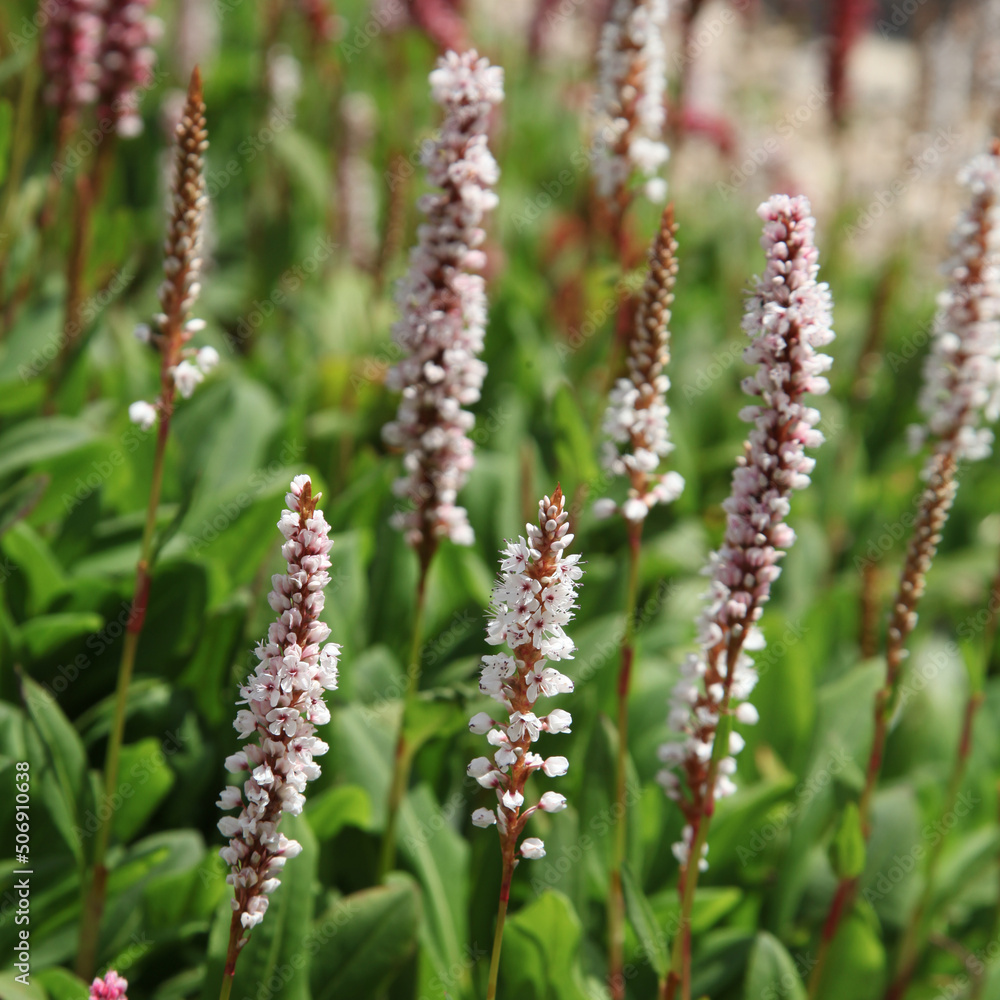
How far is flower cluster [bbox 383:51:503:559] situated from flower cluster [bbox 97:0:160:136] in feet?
5.36

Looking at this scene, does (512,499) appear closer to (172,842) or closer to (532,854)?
(172,842)

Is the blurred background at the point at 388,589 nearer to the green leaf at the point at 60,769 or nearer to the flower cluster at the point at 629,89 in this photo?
the green leaf at the point at 60,769

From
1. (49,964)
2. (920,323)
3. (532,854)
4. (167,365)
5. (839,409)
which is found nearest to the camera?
(532,854)

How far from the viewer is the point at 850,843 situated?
8.80 ft

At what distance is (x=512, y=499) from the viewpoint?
14.2 ft

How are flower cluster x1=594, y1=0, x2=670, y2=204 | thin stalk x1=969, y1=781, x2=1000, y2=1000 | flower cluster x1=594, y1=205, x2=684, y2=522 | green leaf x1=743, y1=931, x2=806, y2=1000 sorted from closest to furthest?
flower cluster x1=594, y1=205, x2=684, y2=522 < green leaf x1=743, y1=931, x2=806, y2=1000 < thin stalk x1=969, y1=781, x2=1000, y2=1000 < flower cluster x1=594, y1=0, x2=670, y2=204

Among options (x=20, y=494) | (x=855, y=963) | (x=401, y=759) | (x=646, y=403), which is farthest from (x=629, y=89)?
(x=855, y=963)

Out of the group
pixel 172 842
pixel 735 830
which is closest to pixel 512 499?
pixel 735 830

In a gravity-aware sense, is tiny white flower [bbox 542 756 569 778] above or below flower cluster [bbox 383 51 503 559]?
below

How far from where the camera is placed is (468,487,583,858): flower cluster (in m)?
1.73

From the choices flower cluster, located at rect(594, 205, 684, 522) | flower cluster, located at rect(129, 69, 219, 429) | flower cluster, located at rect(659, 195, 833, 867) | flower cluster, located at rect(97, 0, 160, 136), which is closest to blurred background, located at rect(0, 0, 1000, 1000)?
flower cluster, located at rect(97, 0, 160, 136)

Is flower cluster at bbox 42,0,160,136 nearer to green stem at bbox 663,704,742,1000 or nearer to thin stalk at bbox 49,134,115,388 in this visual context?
thin stalk at bbox 49,134,115,388

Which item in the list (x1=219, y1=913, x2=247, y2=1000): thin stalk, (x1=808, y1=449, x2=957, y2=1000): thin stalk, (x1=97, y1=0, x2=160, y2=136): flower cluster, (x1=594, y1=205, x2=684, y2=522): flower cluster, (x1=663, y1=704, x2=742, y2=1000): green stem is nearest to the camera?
(x1=219, y1=913, x2=247, y2=1000): thin stalk

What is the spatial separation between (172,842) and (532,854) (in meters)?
1.45
